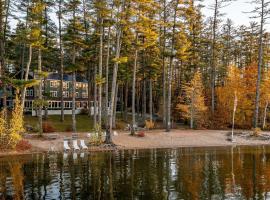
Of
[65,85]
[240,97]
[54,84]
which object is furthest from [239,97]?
[65,85]

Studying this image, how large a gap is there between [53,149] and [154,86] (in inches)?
1593

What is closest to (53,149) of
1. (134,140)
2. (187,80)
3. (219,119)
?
(134,140)

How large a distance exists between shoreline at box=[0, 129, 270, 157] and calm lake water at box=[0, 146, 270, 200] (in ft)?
15.8

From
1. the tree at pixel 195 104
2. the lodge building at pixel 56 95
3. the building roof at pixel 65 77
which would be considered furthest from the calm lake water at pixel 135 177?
the building roof at pixel 65 77

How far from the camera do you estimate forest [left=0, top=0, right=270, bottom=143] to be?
3525 cm

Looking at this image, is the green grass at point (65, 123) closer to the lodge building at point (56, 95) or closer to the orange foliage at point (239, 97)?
the lodge building at point (56, 95)

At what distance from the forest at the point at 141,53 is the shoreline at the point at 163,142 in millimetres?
2373

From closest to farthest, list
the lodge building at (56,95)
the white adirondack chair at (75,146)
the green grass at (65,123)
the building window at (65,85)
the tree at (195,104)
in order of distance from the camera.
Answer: the white adirondack chair at (75,146) → the green grass at (65,123) → the tree at (195,104) → the lodge building at (56,95) → the building window at (65,85)

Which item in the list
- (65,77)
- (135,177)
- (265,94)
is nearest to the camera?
(135,177)

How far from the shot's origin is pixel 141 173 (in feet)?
67.7

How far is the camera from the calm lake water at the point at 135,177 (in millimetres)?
15527

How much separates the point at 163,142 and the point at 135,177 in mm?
19591

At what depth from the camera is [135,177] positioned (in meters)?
19.4

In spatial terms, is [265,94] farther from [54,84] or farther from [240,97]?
[54,84]
